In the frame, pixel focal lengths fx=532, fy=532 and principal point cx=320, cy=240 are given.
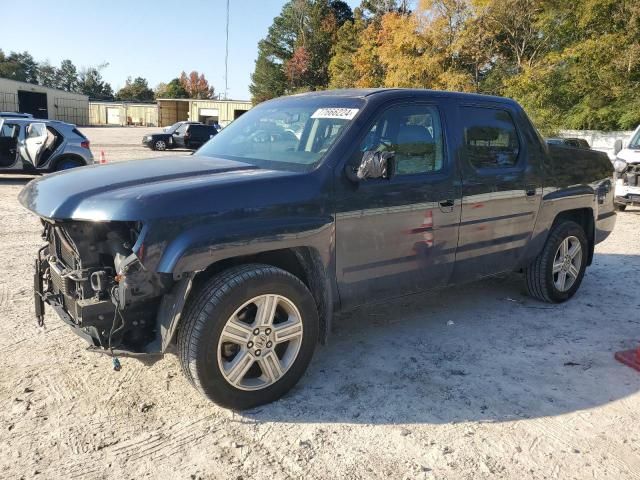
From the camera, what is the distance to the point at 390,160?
3371 mm

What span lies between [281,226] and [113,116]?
8330 centimetres

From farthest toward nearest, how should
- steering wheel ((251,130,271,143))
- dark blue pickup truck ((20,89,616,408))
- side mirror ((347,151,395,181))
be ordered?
1. steering wheel ((251,130,271,143))
2. side mirror ((347,151,395,181))
3. dark blue pickup truck ((20,89,616,408))

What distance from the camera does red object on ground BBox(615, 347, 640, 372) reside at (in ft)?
12.7

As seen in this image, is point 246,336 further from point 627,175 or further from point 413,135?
point 627,175

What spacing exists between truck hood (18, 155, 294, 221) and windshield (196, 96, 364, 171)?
0.85ft

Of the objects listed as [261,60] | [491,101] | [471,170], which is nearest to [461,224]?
Result: [471,170]

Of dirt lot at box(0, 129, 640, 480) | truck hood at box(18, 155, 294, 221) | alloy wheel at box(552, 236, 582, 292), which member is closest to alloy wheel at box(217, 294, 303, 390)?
dirt lot at box(0, 129, 640, 480)

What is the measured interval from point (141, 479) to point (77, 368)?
1.37 m

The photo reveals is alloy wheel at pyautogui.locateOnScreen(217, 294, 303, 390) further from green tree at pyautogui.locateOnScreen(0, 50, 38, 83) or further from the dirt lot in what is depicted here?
green tree at pyautogui.locateOnScreen(0, 50, 38, 83)

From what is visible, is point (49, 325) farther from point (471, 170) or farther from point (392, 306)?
point (471, 170)

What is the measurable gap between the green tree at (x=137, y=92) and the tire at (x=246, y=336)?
11732 centimetres

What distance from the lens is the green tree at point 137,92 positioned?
111688mm

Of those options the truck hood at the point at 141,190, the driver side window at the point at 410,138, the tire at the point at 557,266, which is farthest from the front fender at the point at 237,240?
the tire at the point at 557,266

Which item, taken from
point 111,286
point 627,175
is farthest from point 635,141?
point 111,286
